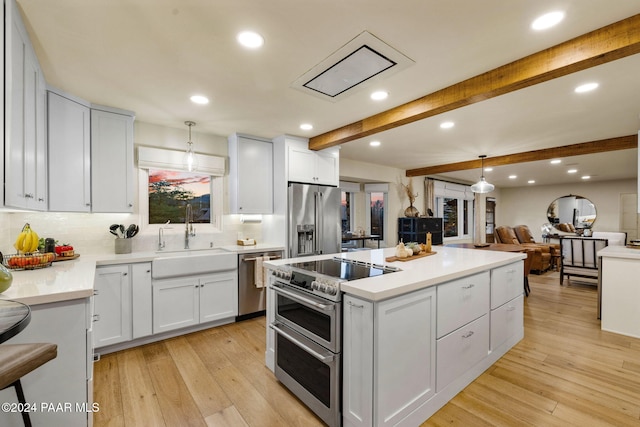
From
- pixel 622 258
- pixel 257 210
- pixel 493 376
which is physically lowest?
pixel 493 376

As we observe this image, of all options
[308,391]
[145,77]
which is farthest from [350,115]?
[308,391]

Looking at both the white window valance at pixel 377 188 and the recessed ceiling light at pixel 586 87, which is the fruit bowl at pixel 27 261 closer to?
the recessed ceiling light at pixel 586 87

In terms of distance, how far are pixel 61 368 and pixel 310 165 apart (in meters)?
3.23

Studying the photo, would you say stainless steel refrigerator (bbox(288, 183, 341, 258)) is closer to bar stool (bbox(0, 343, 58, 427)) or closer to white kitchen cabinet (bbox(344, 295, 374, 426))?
white kitchen cabinet (bbox(344, 295, 374, 426))

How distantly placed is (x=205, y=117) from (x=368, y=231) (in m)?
4.18

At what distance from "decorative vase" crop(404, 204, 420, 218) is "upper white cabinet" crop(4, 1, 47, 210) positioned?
586cm

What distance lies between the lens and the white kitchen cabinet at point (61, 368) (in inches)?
53.8

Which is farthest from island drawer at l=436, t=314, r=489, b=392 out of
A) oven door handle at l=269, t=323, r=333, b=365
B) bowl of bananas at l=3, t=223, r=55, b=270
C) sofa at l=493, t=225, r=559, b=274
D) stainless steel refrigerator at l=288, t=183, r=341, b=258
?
sofa at l=493, t=225, r=559, b=274

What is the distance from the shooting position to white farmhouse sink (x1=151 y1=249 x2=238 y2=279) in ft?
9.64

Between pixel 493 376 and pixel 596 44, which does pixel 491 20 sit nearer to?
pixel 596 44

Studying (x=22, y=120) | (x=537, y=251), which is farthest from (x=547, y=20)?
(x=537, y=251)

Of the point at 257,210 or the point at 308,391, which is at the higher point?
the point at 257,210

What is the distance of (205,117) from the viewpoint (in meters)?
3.19

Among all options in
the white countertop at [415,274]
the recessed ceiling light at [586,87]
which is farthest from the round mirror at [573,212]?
the white countertop at [415,274]
